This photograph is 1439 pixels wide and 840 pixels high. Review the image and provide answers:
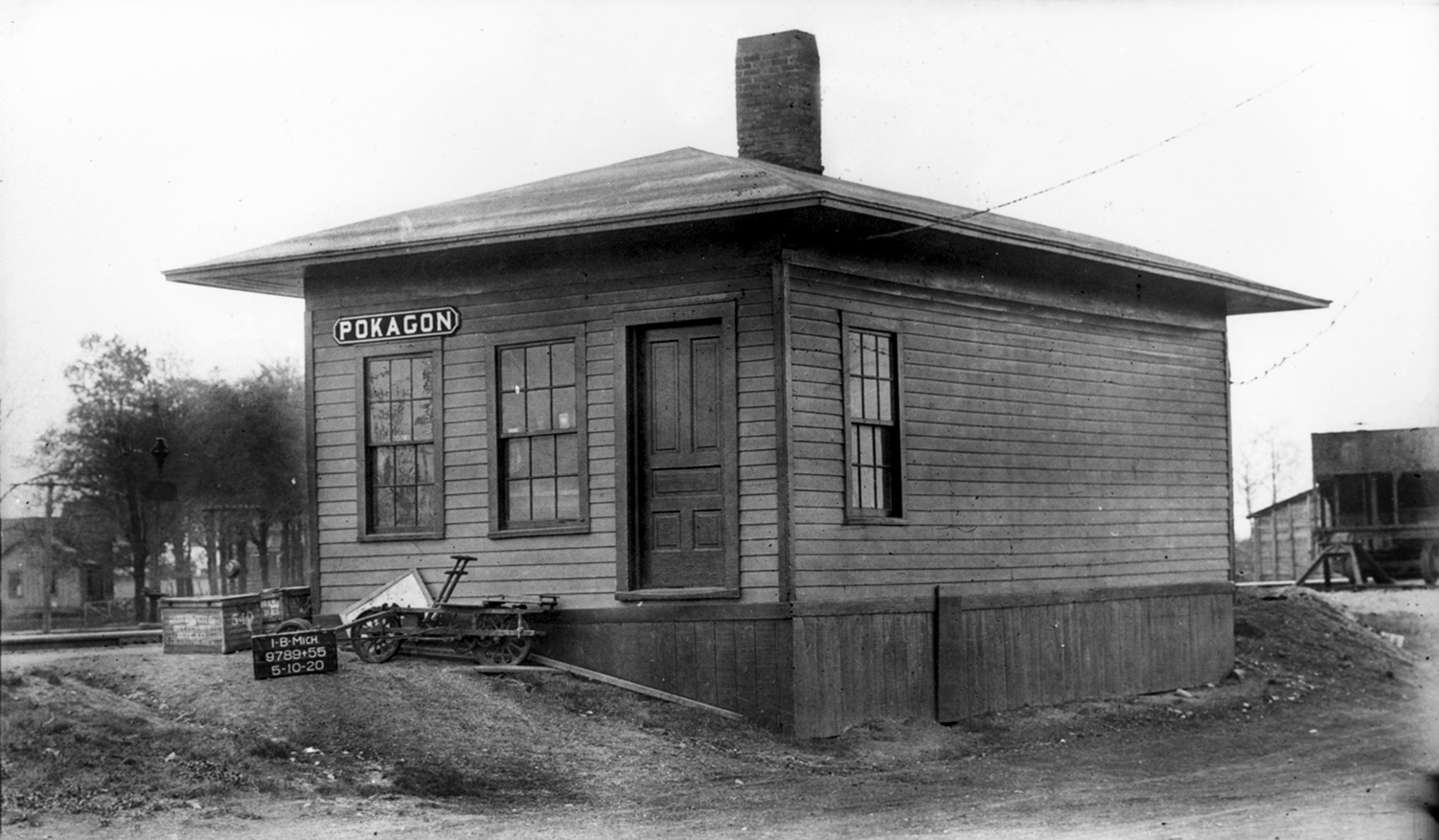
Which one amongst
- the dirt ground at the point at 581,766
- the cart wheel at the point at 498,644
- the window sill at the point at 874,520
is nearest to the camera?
the dirt ground at the point at 581,766

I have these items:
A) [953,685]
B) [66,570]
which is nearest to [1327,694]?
[953,685]

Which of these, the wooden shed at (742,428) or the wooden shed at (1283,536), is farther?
the wooden shed at (1283,536)

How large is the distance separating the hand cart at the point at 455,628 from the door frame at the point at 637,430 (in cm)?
95

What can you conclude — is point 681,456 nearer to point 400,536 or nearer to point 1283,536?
point 400,536

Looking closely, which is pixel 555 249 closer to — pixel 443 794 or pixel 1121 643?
pixel 443 794

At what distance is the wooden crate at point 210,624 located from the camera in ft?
50.4

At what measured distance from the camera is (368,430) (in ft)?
52.5

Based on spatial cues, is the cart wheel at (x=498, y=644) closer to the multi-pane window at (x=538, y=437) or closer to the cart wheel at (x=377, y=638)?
the cart wheel at (x=377, y=638)

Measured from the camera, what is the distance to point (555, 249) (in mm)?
14930

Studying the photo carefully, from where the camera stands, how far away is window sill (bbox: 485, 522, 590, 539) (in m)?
14.7

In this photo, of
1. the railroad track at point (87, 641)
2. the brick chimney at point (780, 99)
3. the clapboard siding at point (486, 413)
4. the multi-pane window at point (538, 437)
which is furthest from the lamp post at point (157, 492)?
the brick chimney at point (780, 99)

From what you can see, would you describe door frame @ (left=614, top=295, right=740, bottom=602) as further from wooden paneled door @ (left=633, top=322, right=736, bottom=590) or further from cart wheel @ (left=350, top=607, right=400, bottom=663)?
cart wheel @ (left=350, top=607, right=400, bottom=663)

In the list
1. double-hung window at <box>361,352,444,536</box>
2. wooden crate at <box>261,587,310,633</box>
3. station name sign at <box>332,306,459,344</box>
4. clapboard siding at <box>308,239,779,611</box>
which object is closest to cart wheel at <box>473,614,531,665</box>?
clapboard siding at <box>308,239,779,611</box>

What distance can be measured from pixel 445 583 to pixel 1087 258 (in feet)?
24.7
